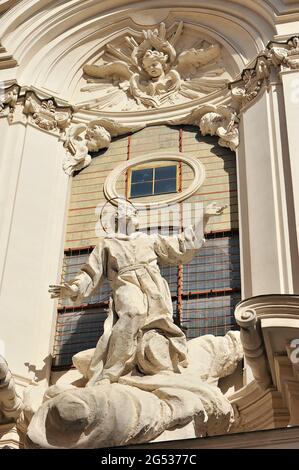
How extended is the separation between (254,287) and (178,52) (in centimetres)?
476

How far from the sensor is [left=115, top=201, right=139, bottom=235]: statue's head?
9.83 metres

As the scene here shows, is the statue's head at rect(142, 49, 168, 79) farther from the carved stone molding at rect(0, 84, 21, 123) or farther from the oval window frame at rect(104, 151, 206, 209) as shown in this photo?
the carved stone molding at rect(0, 84, 21, 123)

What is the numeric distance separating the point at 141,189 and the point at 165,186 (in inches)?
12.3

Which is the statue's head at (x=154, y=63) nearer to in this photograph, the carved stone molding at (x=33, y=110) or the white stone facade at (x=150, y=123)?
the white stone facade at (x=150, y=123)

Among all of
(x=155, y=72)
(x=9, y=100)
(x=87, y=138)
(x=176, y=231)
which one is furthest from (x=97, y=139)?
(x=176, y=231)

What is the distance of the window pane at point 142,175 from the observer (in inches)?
447

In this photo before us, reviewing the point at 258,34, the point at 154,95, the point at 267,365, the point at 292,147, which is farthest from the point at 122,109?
the point at 267,365

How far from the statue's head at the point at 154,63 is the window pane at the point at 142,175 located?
5.76ft

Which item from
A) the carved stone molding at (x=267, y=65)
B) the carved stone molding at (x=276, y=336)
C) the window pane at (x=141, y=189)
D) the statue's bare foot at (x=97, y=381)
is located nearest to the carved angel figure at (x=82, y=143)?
the window pane at (x=141, y=189)

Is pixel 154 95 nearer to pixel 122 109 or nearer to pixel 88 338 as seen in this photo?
pixel 122 109

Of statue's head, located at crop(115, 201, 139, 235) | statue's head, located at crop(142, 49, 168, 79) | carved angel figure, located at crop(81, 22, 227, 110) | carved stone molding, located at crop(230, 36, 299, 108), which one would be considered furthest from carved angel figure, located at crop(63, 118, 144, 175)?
statue's head, located at crop(115, 201, 139, 235)

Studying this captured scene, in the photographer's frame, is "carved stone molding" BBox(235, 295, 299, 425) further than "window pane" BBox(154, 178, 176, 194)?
No

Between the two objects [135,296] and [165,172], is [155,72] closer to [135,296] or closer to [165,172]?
[165,172]

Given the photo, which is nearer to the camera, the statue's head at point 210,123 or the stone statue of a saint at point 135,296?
the stone statue of a saint at point 135,296
